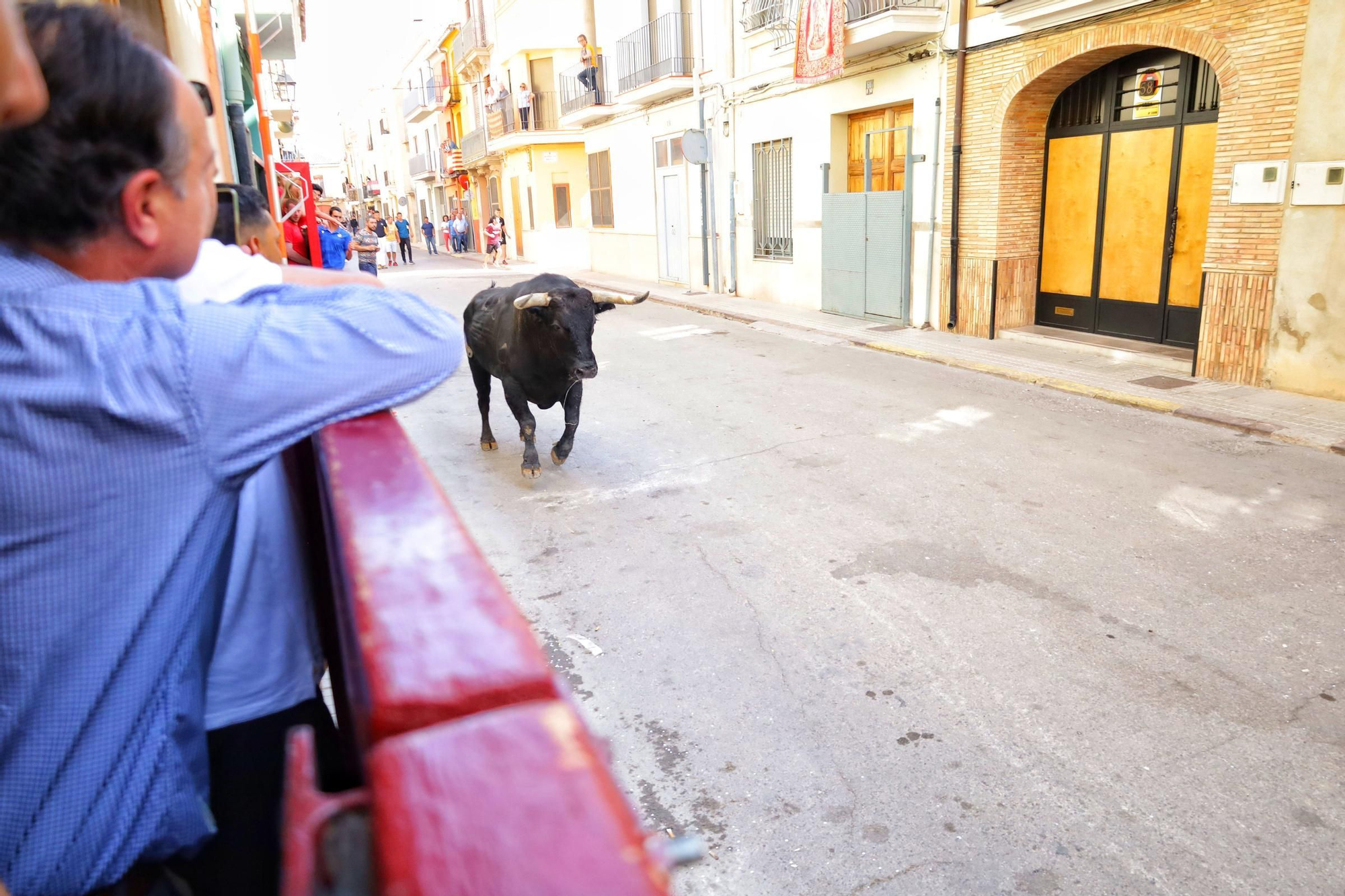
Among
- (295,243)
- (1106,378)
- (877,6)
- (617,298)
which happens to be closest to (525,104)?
(877,6)

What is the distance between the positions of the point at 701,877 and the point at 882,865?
499mm

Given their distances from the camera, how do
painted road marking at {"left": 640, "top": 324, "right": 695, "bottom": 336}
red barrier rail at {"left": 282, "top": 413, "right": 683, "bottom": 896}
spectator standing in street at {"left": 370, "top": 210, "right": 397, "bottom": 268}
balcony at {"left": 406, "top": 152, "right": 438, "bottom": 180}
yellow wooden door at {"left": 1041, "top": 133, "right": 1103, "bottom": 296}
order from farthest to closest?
balcony at {"left": 406, "top": 152, "right": 438, "bottom": 180}, spectator standing in street at {"left": 370, "top": 210, "right": 397, "bottom": 268}, painted road marking at {"left": 640, "top": 324, "right": 695, "bottom": 336}, yellow wooden door at {"left": 1041, "top": 133, "right": 1103, "bottom": 296}, red barrier rail at {"left": 282, "top": 413, "right": 683, "bottom": 896}

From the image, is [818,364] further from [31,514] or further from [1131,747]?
[31,514]

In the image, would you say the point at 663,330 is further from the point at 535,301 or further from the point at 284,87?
the point at 284,87

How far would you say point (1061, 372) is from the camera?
345 inches

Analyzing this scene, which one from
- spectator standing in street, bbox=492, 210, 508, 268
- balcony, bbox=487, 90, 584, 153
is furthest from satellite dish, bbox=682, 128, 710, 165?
spectator standing in street, bbox=492, 210, 508, 268

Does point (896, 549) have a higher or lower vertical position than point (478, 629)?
lower

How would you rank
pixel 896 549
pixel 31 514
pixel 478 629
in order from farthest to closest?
pixel 896 549 < pixel 31 514 < pixel 478 629

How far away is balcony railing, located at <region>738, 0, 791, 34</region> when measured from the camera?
1325cm

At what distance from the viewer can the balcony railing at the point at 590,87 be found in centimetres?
2153

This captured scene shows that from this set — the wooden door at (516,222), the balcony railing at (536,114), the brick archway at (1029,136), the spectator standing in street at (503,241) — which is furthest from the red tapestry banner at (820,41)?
the wooden door at (516,222)

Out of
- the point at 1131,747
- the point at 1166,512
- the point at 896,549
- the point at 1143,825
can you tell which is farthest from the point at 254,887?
the point at 1166,512

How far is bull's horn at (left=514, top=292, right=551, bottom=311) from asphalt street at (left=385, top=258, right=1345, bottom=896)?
1158 millimetres

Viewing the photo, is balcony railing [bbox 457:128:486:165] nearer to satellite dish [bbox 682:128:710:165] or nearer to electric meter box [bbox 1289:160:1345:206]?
satellite dish [bbox 682:128:710:165]
